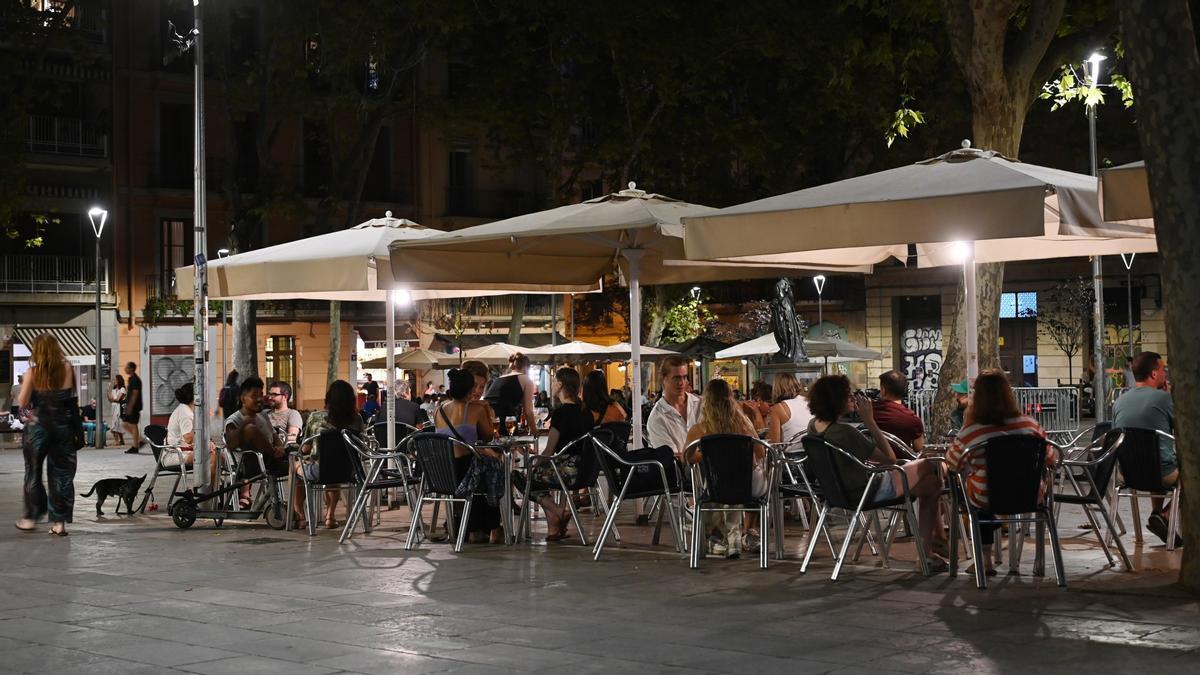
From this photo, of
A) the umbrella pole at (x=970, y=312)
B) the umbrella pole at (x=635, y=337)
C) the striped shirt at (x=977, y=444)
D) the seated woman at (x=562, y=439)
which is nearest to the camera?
the striped shirt at (x=977, y=444)

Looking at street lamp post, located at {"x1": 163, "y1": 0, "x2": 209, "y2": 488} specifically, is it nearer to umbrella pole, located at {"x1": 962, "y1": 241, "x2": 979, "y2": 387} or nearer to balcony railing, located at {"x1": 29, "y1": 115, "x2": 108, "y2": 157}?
umbrella pole, located at {"x1": 962, "y1": 241, "x2": 979, "y2": 387}

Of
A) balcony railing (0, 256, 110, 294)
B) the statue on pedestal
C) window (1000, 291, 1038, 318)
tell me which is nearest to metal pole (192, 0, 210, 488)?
the statue on pedestal

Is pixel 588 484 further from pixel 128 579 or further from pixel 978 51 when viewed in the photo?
pixel 978 51

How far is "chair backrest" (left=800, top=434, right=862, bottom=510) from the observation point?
9.72m

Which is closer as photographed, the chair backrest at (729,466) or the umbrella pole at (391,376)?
the chair backrest at (729,466)

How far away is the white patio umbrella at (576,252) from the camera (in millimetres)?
11859

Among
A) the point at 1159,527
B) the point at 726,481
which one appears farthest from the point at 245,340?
the point at 1159,527

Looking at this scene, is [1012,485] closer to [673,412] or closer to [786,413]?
[673,412]

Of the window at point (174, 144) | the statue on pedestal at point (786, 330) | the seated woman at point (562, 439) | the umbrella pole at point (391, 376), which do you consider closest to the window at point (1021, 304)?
the window at point (174, 144)

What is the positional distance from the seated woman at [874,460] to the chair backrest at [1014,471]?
607 mm

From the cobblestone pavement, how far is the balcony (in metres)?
38.2

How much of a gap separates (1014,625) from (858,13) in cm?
1308

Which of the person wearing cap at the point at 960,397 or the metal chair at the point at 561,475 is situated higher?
the person wearing cap at the point at 960,397

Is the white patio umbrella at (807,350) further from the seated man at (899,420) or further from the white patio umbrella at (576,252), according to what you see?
the seated man at (899,420)
